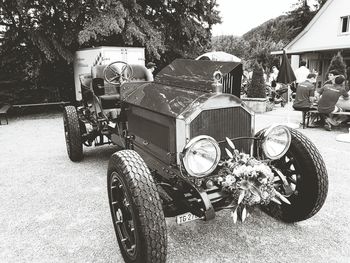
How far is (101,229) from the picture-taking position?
10.7 feet

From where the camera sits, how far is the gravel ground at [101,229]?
→ 2.80m

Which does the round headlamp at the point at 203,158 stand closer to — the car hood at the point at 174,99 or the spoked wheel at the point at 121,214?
the car hood at the point at 174,99

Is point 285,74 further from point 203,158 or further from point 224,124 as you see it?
point 203,158

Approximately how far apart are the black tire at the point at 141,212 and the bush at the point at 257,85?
8.98m

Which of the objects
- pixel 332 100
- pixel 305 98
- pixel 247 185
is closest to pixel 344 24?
pixel 305 98

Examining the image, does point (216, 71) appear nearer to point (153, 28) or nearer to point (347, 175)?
point (347, 175)

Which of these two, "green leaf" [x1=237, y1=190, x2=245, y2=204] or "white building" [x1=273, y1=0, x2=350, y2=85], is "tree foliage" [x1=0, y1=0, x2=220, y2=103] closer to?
"green leaf" [x1=237, y1=190, x2=245, y2=204]

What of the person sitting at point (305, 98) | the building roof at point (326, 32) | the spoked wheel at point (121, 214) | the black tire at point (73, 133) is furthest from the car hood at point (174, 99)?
the building roof at point (326, 32)

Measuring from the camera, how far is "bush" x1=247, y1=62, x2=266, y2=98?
1076 cm

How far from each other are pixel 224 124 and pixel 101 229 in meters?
1.72

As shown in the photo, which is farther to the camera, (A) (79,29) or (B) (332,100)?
(A) (79,29)

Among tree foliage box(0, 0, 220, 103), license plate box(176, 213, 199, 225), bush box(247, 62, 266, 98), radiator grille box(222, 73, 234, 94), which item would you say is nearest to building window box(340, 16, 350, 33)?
tree foliage box(0, 0, 220, 103)

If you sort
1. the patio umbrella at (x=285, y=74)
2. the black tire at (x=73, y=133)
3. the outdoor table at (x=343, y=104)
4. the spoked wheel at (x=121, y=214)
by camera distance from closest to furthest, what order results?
the spoked wheel at (x=121, y=214) < the black tire at (x=73, y=133) < the outdoor table at (x=343, y=104) < the patio umbrella at (x=285, y=74)

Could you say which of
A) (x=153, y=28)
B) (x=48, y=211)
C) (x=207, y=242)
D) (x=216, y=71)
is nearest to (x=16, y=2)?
(x=153, y=28)
